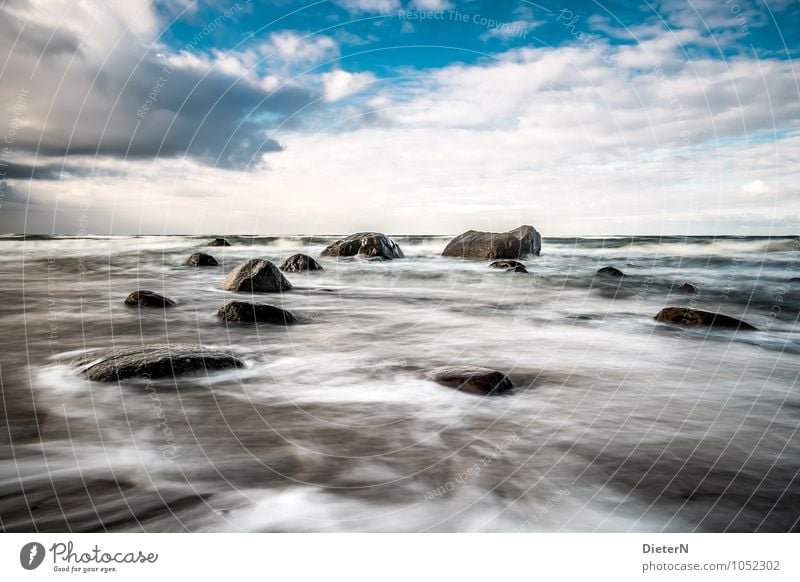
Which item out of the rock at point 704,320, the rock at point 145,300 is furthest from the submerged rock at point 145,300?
the rock at point 704,320

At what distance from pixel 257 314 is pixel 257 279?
10.0 ft

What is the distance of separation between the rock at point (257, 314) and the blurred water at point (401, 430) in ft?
0.71

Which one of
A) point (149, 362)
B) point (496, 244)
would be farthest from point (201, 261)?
point (149, 362)

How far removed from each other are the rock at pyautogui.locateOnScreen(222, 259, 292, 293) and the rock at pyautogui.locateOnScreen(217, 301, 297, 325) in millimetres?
2685

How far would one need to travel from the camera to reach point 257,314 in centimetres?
712

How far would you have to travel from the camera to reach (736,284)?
48.0 feet

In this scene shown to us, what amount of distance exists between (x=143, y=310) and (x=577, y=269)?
507 inches

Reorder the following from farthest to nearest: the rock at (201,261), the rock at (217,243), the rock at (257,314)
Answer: the rock at (217,243), the rock at (201,261), the rock at (257,314)

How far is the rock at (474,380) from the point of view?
4305mm

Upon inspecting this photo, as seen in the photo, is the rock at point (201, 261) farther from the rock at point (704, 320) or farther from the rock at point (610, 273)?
the rock at point (704, 320)

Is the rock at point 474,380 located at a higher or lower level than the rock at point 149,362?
lower

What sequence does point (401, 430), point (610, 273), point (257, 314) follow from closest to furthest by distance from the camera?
point (401, 430)
point (257, 314)
point (610, 273)

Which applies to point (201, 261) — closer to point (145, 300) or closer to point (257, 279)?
point (257, 279)

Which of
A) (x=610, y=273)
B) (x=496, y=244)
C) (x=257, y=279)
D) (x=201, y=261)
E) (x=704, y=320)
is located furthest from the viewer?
(x=496, y=244)
